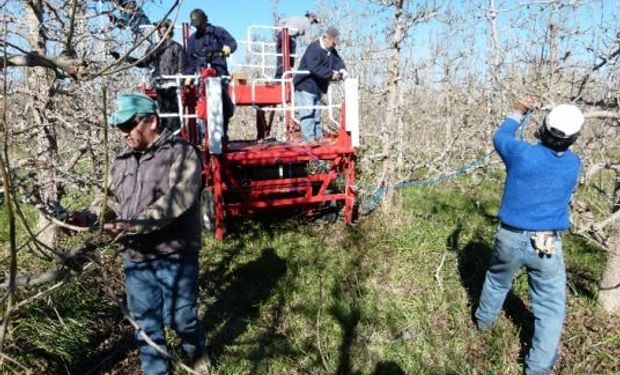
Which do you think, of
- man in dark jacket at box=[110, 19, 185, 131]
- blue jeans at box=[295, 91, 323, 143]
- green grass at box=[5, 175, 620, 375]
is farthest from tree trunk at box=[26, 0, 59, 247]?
blue jeans at box=[295, 91, 323, 143]

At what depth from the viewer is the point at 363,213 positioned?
249 inches

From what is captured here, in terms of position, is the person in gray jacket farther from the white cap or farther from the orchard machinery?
the white cap

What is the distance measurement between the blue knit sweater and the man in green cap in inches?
80.0

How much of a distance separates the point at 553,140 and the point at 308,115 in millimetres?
4001

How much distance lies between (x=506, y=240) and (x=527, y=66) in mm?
5474

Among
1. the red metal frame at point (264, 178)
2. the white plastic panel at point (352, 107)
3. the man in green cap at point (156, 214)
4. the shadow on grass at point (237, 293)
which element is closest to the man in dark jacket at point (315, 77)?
the red metal frame at point (264, 178)

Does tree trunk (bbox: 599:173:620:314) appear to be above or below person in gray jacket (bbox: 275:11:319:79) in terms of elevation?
below

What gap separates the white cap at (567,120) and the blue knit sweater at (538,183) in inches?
7.3

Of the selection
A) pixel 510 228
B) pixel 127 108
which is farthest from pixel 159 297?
pixel 510 228

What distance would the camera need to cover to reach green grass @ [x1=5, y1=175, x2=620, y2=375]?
136 inches

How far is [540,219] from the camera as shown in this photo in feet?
10.3

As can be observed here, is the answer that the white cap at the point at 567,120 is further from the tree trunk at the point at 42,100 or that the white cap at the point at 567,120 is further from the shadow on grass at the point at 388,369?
the tree trunk at the point at 42,100

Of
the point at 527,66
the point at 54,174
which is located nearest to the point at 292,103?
the point at 54,174

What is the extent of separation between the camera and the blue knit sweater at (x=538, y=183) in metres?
3.08
